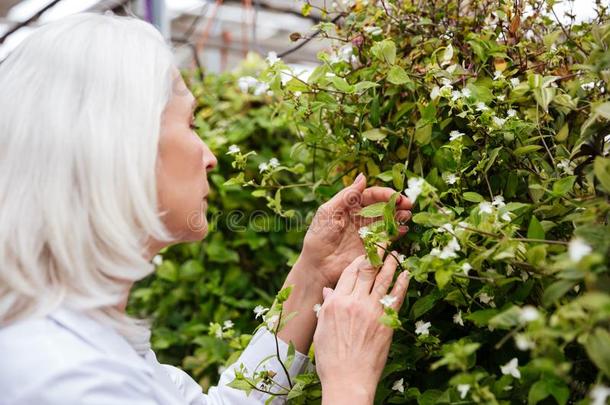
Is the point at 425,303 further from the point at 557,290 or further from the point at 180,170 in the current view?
the point at 180,170

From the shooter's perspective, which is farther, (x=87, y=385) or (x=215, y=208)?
(x=215, y=208)

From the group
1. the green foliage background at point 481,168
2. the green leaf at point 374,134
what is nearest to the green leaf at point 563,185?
the green foliage background at point 481,168

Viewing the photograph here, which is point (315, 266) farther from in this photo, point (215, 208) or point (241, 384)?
point (215, 208)

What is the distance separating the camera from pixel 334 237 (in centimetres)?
130

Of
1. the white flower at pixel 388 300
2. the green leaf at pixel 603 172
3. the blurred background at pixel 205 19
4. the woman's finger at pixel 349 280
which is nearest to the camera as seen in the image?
the green leaf at pixel 603 172

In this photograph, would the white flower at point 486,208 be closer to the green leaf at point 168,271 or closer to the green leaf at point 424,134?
the green leaf at point 424,134

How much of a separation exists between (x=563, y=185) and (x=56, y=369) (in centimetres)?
76

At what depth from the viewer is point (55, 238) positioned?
3.24ft

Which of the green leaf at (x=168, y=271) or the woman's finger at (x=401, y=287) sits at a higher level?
the woman's finger at (x=401, y=287)

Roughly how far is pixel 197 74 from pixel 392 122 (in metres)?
1.60

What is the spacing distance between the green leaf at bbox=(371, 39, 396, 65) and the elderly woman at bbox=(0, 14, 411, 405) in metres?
0.36

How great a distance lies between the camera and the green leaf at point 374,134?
1253 millimetres

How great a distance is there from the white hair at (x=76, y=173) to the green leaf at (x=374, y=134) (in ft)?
1.29

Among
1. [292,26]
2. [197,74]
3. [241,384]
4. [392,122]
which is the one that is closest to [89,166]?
[241,384]
